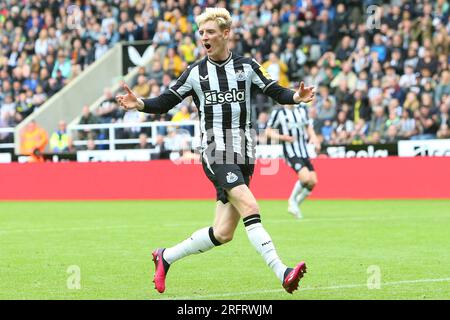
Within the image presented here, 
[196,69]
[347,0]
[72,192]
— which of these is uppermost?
[347,0]

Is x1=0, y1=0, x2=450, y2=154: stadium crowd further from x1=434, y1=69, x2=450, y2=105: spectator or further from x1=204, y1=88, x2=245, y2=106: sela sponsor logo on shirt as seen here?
x1=204, y1=88, x2=245, y2=106: sela sponsor logo on shirt

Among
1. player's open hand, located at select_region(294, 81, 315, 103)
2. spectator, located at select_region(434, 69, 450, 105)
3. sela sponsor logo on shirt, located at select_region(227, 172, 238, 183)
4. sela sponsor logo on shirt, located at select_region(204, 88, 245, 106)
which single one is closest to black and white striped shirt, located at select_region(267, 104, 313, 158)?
spectator, located at select_region(434, 69, 450, 105)

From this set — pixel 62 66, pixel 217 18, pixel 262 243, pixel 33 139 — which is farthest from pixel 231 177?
pixel 62 66

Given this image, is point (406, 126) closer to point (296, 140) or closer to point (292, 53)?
point (292, 53)

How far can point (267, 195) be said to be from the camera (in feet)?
79.7

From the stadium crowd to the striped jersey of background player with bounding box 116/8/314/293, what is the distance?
47.2ft

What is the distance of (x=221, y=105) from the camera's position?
9383 millimetres

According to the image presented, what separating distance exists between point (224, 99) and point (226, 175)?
0.70 metres

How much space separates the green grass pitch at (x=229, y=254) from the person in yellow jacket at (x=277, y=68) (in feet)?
20.5

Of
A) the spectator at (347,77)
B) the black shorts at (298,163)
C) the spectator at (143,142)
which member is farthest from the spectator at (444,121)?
the spectator at (143,142)
